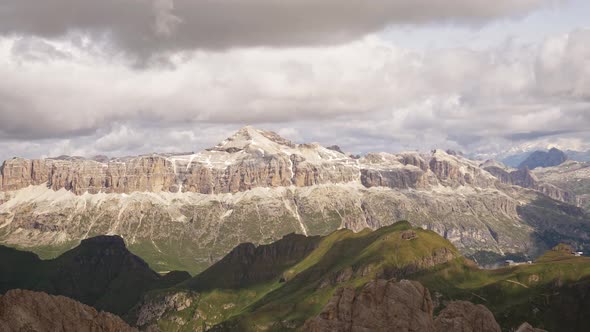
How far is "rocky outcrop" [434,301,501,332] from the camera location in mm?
157875

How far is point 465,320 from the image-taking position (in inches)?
6373

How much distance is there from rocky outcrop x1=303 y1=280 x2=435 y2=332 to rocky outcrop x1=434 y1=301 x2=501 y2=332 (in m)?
3.62

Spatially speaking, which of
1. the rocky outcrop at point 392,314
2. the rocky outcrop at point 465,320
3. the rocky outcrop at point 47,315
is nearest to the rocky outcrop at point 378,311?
the rocky outcrop at point 392,314

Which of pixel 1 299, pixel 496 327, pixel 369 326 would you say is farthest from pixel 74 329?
A: pixel 496 327

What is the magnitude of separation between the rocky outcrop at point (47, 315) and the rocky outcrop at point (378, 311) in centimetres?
6368

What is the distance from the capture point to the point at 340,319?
530 ft

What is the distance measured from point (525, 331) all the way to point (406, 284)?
39.4 metres

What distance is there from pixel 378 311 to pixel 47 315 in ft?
302

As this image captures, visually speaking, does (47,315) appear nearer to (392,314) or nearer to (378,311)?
(378,311)

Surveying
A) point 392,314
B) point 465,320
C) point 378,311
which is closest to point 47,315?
point 378,311

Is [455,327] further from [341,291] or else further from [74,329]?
[74,329]

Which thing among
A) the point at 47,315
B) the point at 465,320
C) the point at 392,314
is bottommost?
the point at 47,315

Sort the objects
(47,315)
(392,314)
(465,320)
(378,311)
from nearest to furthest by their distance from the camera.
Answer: (392,314), (465,320), (378,311), (47,315)

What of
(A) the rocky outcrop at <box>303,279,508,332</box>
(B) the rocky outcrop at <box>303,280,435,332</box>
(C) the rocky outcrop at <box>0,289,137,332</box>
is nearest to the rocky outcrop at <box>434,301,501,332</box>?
(A) the rocky outcrop at <box>303,279,508,332</box>
